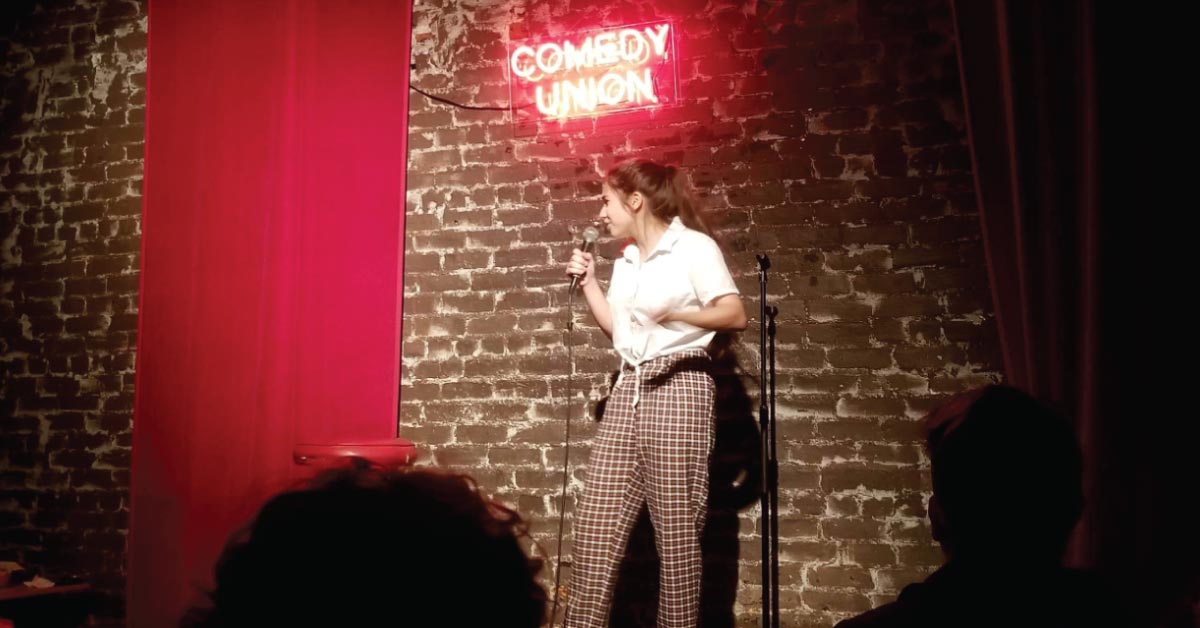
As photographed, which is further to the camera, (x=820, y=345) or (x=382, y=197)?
(x=382, y=197)

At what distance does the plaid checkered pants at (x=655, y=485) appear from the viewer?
2.68 meters

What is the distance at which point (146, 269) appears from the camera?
416cm

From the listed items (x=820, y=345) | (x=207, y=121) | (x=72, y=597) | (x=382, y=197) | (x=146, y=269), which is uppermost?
(x=207, y=121)

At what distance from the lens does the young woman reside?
2689 mm

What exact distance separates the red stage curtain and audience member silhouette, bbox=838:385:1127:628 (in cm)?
298

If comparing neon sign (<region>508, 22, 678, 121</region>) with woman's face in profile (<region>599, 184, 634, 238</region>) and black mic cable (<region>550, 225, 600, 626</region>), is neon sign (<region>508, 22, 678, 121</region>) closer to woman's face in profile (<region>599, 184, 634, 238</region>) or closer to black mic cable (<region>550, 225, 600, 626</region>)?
black mic cable (<region>550, 225, 600, 626</region>)

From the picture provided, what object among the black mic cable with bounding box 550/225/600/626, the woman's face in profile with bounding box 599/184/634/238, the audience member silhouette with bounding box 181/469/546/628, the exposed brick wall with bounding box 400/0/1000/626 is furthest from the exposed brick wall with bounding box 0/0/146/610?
the audience member silhouette with bounding box 181/469/546/628

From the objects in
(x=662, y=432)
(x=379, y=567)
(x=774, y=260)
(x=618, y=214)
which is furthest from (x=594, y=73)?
(x=379, y=567)

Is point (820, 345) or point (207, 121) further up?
point (207, 121)

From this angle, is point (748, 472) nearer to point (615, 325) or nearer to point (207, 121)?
point (615, 325)

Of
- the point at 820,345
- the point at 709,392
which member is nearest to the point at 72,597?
the point at 709,392

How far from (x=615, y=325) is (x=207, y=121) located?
2545 mm

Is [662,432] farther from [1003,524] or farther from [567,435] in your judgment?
[1003,524]

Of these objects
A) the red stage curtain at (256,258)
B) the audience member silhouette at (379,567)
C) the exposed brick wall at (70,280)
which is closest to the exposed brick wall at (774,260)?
the red stage curtain at (256,258)
